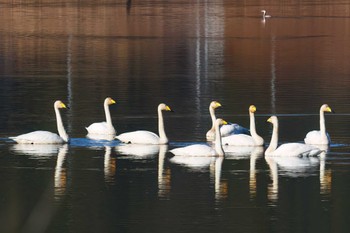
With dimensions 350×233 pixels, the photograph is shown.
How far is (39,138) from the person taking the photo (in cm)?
2497

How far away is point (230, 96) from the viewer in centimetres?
3550

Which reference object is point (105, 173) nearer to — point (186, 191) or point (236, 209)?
point (186, 191)

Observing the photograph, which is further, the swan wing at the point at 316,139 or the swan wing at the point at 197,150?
the swan wing at the point at 316,139

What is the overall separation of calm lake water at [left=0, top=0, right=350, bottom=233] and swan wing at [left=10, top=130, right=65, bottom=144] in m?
0.20

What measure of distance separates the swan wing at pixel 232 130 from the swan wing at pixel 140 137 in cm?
188

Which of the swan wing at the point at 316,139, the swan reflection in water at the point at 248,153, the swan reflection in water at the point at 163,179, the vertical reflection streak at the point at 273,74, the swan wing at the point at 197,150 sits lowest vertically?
the swan reflection in water at the point at 163,179

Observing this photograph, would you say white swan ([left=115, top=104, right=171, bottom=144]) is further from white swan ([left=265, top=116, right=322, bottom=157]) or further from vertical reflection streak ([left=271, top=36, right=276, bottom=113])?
vertical reflection streak ([left=271, top=36, right=276, bottom=113])

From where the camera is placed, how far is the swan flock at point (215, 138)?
76.4 ft

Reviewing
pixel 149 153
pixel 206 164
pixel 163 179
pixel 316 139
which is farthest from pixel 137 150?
pixel 316 139

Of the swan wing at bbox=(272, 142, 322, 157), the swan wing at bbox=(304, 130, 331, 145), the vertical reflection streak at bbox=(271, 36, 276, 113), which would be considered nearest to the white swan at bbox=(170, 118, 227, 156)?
the swan wing at bbox=(272, 142, 322, 157)

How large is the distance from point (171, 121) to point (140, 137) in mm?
4326

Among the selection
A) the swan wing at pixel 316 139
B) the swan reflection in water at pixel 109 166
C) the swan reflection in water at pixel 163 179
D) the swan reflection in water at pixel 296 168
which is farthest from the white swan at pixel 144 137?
the swan wing at pixel 316 139

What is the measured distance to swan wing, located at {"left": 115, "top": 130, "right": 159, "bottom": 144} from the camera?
82.0 ft

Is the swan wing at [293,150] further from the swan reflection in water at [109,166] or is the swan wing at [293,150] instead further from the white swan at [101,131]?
the white swan at [101,131]
